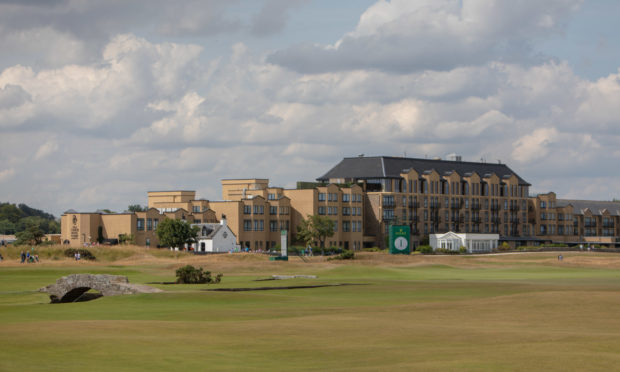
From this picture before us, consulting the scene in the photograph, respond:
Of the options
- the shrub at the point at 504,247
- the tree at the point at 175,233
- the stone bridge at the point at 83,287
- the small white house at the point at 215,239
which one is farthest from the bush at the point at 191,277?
the shrub at the point at 504,247

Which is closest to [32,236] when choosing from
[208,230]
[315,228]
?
[208,230]

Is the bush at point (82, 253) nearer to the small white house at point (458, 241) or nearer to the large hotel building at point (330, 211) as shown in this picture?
the large hotel building at point (330, 211)

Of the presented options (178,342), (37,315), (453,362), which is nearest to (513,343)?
(453,362)

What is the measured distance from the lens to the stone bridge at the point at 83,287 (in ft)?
182

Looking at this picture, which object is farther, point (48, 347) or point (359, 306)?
point (359, 306)

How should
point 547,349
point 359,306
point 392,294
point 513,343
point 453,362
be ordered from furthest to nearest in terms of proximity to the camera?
point 392,294 < point 359,306 < point 513,343 < point 547,349 < point 453,362

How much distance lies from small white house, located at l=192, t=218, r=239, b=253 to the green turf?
4036 inches

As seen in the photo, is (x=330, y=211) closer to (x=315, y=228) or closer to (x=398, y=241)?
(x=315, y=228)

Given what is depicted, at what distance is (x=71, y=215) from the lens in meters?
168

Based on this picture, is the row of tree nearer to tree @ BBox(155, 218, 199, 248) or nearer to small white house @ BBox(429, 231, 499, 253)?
tree @ BBox(155, 218, 199, 248)

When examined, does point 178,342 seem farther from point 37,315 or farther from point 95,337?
point 37,315

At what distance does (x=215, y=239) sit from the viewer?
164 meters

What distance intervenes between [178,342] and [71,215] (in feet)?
470

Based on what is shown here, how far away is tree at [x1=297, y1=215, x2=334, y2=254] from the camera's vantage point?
570 feet
